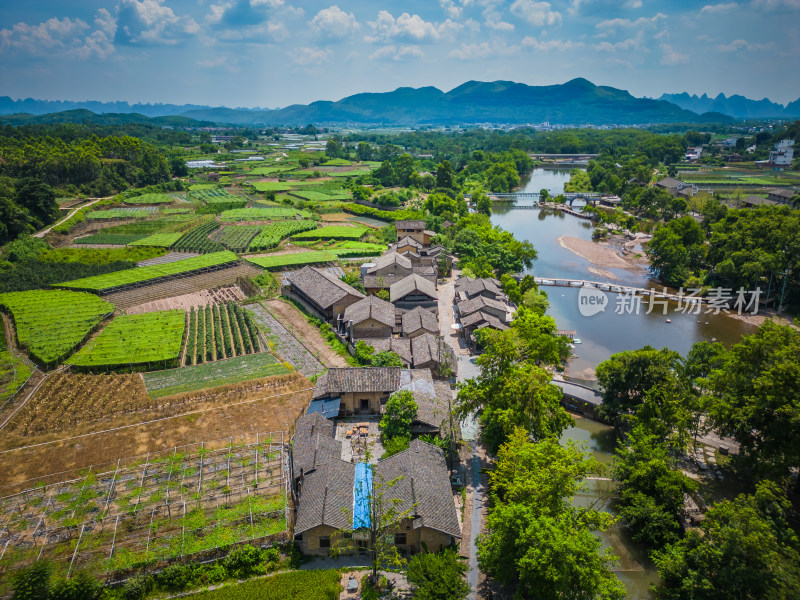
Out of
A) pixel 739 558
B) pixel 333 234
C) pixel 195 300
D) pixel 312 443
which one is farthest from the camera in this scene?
pixel 333 234

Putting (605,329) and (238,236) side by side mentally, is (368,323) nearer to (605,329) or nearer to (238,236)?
(605,329)

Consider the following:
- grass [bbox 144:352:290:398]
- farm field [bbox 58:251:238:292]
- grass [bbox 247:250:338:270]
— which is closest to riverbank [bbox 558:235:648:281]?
grass [bbox 247:250:338:270]

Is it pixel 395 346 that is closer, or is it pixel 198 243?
pixel 395 346

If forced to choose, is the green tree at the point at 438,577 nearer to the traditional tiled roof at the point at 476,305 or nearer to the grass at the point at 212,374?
the grass at the point at 212,374

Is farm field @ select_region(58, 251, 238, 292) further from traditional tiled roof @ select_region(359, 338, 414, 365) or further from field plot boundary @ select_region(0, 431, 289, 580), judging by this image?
field plot boundary @ select_region(0, 431, 289, 580)

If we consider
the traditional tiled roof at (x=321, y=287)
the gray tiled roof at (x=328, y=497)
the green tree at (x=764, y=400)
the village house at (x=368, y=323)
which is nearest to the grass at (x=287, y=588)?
the gray tiled roof at (x=328, y=497)

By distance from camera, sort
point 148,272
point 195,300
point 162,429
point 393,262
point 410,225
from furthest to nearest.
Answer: point 410,225
point 148,272
point 393,262
point 195,300
point 162,429

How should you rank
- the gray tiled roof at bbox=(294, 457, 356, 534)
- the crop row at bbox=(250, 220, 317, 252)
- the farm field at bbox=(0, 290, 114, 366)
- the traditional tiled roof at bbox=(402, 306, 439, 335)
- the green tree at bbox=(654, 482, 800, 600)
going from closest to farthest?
the green tree at bbox=(654, 482, 800, 600) < the gray tiled roof at bbox=(294, 457, 356, 534) < the farm field at bbox=(0, 290, 114, 366) < the traditional tiled roof at bbox=(402, 306, 439, 335) < the crop row at bbox=(250, 220, 317, 252)

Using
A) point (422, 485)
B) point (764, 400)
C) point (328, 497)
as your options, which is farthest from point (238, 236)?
point (764, 400)
